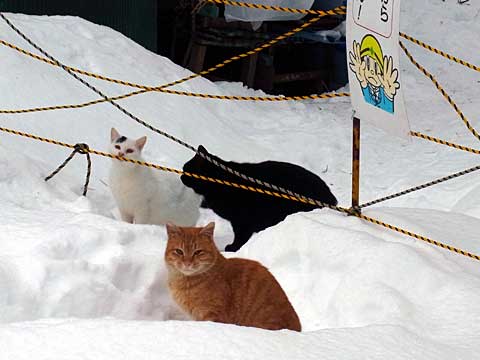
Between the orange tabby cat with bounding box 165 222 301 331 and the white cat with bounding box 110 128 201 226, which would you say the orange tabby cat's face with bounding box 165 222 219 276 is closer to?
the orange tabby cat with bounding box 165 222 301 331

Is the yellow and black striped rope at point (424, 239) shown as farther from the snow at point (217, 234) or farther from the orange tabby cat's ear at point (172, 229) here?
the orange tabby cat's ear at point (172, 229)

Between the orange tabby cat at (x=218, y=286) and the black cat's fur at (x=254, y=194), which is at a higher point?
the black cat's fur at (x=254, y=194)

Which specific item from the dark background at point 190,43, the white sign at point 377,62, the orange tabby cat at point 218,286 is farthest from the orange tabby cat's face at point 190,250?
the dark background at point 190,43

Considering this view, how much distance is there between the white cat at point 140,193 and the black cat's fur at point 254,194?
0.74ft

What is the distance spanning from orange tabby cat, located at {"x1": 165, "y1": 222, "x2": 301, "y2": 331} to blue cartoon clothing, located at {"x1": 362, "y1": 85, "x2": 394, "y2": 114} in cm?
86

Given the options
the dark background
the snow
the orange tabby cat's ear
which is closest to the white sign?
the snow

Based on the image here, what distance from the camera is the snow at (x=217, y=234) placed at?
2242 millimetres

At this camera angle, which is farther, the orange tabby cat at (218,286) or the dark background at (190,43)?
the dark background at (190,43)

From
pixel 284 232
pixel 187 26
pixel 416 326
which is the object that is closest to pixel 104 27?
pixel 187 26

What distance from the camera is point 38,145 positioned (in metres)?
5.74

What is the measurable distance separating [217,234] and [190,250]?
2.13 m

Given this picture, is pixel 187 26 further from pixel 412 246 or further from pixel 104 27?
pixel 412 246

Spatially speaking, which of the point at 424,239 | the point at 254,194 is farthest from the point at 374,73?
the point at 254,194

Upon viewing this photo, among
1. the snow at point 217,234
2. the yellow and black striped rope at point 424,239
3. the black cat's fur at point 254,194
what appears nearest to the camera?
the snow at point 217,234
